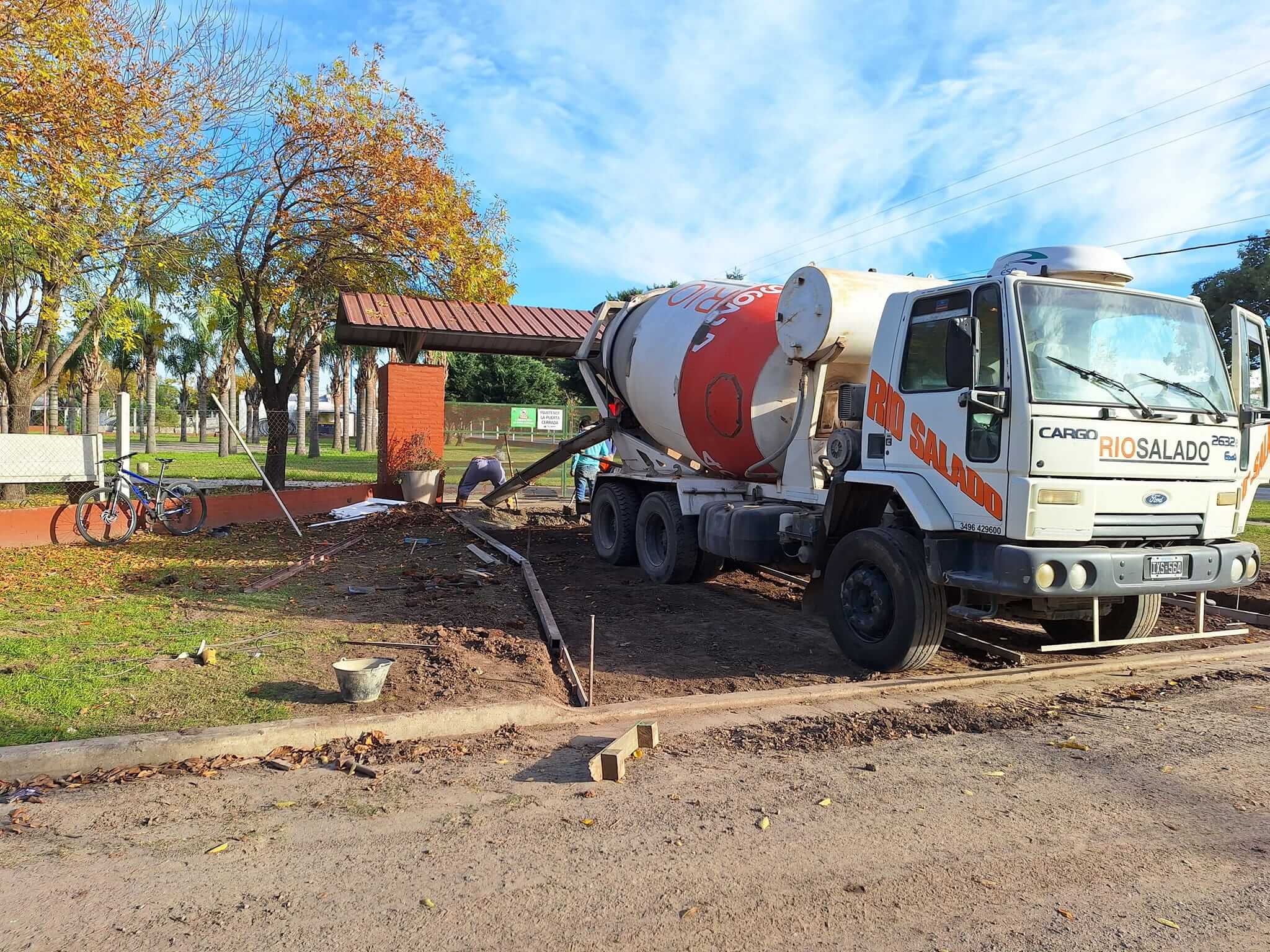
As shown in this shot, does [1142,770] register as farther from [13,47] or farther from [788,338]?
[13,47]

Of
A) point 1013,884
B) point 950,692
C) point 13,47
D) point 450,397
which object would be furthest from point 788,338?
point 450,397

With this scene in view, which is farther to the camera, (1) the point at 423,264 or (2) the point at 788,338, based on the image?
(1) the point at 423,264

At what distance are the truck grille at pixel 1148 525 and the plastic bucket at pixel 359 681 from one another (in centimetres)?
453

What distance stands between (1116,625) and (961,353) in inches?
113

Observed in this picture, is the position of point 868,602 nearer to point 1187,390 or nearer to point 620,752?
point 1187,390

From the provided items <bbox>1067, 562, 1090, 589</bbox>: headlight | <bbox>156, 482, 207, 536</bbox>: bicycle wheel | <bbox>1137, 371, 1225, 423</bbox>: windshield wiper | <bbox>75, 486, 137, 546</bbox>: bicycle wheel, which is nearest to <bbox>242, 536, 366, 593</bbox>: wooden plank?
<bbox>156, 482, 207, 536</bbox>: bicycle wheel

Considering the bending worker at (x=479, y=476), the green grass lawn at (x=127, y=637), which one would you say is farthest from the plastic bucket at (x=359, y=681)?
the bending worker at (x=479, y=476)

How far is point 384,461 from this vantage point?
53.7ft

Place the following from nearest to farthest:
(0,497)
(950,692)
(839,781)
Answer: (839,781), (950,692), (0,497)

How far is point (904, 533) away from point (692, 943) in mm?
4032

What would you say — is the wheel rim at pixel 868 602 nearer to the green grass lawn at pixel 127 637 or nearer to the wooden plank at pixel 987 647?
the wooden plank at pixel 987 647

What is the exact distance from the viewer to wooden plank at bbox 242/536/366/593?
28.6 feet

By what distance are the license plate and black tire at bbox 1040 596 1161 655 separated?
894 mm

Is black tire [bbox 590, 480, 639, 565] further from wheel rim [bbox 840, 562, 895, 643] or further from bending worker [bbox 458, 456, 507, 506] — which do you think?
bending worker [bbox 458, 456, 507, 506]
